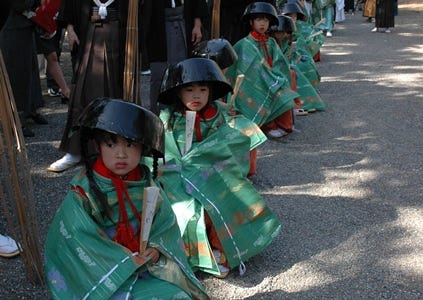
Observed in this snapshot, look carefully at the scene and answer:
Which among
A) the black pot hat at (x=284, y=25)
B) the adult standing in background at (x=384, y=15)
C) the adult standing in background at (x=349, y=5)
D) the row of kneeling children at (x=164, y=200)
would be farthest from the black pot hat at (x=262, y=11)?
the adult standing in background at (x=349, y=5)

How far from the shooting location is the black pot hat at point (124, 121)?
2.29 m

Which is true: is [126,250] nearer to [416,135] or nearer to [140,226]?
[140,226]

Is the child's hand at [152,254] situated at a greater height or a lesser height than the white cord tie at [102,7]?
lesser

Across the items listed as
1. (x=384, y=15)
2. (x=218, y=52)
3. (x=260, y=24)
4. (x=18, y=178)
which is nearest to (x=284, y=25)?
(x=260, y=24)

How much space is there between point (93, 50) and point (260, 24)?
1625 mm

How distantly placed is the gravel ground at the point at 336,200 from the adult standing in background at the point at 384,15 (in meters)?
Answer: 6.32

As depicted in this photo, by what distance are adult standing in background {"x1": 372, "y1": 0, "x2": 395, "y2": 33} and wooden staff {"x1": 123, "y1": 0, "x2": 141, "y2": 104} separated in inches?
412

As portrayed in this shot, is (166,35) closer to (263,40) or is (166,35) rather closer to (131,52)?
(263,40)

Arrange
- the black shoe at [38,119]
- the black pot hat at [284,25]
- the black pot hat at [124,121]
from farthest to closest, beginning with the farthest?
the black pot hat at [284,25]
the black shoe at [38,119]
the black pot hat at [124,121]

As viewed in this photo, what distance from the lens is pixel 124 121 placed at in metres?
2.30

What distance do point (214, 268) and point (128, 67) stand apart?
1.46 m

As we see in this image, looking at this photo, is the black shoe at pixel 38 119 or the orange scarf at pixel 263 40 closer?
the orange scarf at pixel 263 40

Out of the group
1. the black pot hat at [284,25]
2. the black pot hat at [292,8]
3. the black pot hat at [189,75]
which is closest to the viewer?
the black pot hat at [189,75]

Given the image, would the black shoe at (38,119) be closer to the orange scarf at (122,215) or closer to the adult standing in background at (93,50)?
the adult standing in background at (93,50)
